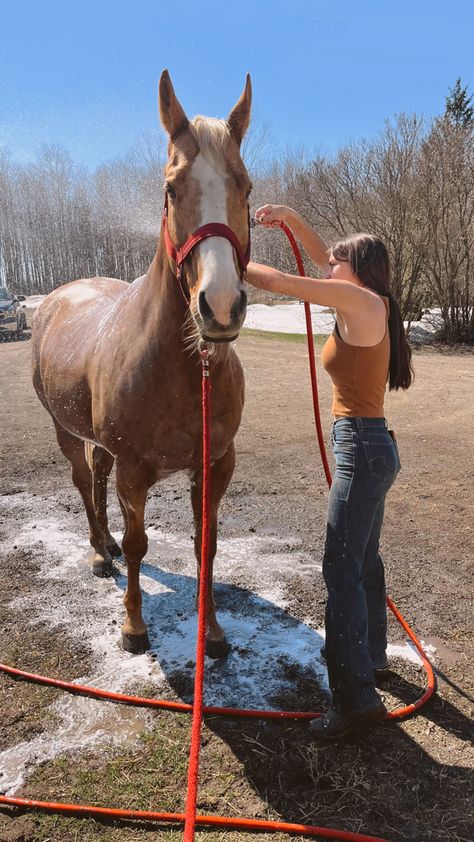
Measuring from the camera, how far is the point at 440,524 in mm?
4746

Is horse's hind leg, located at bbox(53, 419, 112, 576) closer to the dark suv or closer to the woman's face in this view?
the woman's face

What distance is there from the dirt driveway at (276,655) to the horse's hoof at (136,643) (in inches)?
8.1

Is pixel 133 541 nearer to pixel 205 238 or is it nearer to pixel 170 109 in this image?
pixel 205 238

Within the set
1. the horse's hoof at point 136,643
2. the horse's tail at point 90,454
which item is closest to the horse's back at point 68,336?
the horse's tail at point 90,454

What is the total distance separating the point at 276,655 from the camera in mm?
3113

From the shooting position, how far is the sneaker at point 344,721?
246cm

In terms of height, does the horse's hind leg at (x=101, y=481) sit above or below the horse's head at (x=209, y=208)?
below

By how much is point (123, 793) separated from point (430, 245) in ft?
55.0

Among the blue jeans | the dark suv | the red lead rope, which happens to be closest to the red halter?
the red lead rope

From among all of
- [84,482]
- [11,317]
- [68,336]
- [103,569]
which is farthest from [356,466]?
[11,317]

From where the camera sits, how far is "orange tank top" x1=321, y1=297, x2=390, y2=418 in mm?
2346

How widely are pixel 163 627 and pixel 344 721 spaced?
1.32 m

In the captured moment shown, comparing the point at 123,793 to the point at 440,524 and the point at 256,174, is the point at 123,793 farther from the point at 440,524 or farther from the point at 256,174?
the point at 256,174

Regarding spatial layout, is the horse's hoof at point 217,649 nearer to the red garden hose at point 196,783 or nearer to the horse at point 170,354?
the horse at point 170,354
